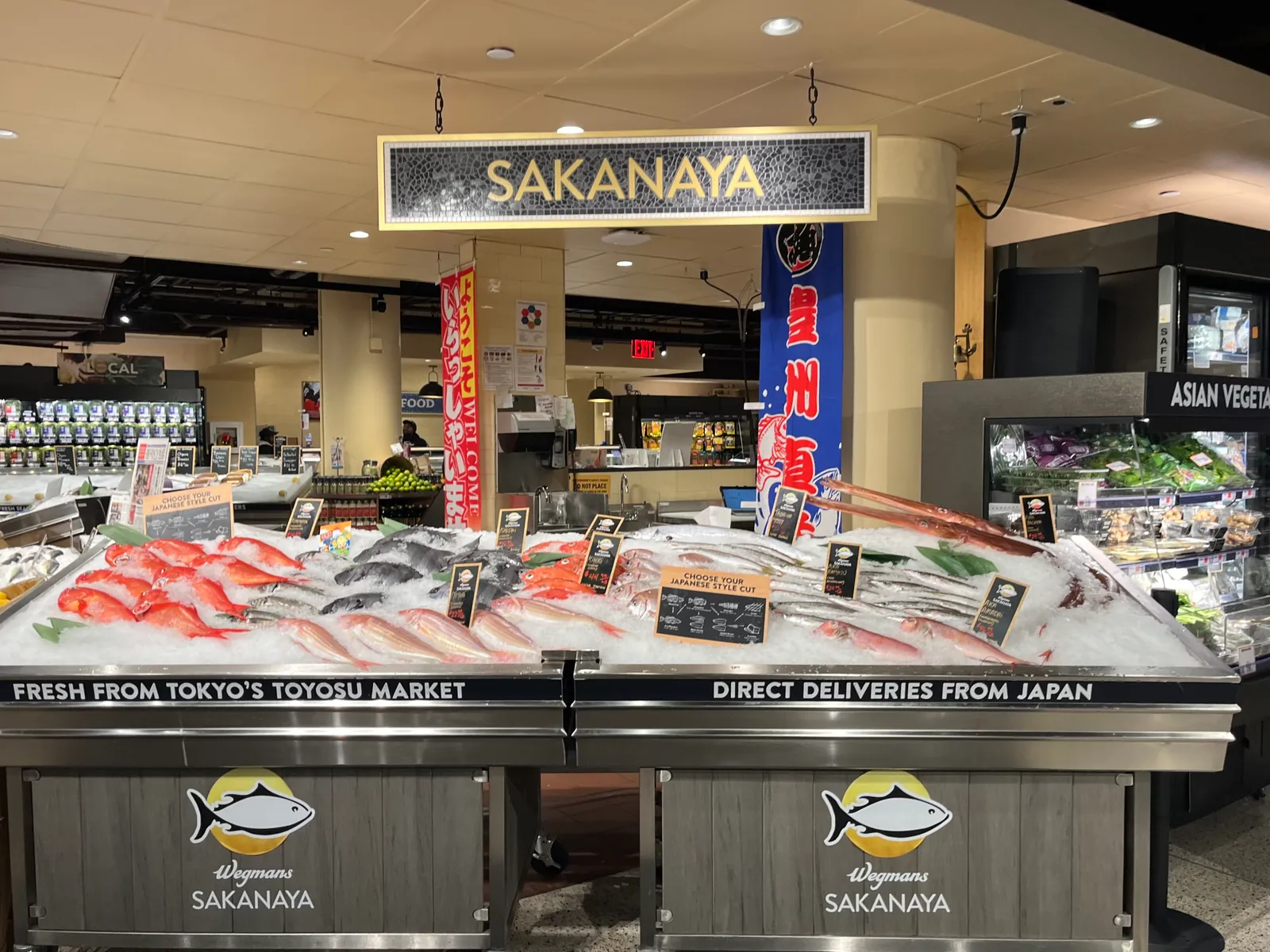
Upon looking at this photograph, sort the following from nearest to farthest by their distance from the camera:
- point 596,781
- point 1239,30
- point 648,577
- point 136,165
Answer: point 648,577
point 596,781
point 1239,30
point 136,165

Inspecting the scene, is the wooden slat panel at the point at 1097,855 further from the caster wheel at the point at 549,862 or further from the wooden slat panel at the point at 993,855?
the caster wheel at the point at 549,862

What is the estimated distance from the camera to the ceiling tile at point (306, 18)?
3445 mm

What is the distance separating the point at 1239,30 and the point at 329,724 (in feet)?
18.9

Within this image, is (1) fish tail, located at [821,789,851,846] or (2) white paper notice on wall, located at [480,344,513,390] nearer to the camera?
(1) fish tail, located at [821,789,851,846]

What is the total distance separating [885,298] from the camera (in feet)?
16.7

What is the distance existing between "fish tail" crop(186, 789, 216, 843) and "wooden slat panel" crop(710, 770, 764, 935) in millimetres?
1164

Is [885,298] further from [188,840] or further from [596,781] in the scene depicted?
[188,840]

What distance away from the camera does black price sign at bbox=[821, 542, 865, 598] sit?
229 cm

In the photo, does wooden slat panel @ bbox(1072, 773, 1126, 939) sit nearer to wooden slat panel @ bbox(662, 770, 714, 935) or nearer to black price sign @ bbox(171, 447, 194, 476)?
wooden slat panel @ bbox(662, 770, 714, 935)

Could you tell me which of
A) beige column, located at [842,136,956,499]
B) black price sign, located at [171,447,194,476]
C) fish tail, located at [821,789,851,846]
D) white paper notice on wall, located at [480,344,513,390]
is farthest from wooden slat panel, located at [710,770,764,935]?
black price sign, located at [171,447,194,476]

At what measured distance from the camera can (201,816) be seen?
2086 mm

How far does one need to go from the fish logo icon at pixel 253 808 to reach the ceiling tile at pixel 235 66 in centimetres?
308

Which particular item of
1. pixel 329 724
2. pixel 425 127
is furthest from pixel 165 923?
pixel 425 127

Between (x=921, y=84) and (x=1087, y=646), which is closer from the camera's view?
(x=1087, y=646)
